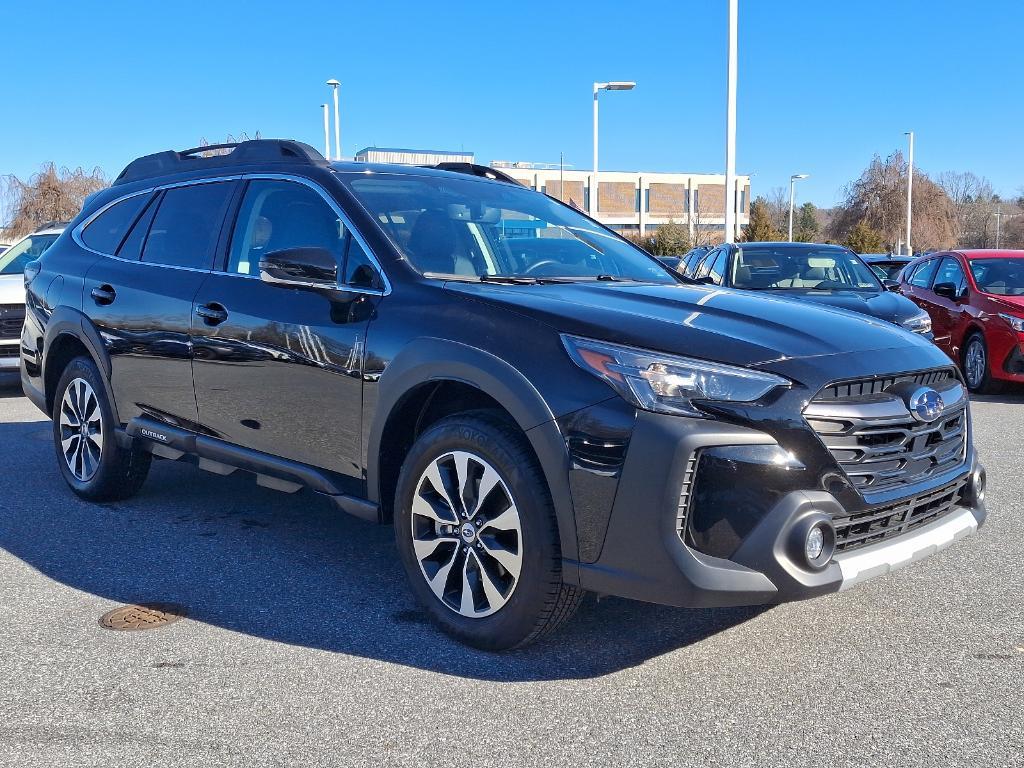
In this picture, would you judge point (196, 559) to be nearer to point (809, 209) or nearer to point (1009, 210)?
point (1009, 210)

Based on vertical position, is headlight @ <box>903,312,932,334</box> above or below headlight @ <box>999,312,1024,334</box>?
above

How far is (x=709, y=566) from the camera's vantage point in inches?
116

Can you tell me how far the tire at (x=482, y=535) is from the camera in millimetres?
3213

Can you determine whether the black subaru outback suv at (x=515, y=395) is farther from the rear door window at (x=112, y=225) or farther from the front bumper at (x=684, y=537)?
the rear door window at (x=112, y=225)

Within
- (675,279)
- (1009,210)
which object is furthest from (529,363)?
(1009,210)

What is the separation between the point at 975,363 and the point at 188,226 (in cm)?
860

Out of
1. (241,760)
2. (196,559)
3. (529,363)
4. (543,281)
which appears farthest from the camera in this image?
→ (196,559)

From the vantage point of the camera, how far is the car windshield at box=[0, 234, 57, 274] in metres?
10.8

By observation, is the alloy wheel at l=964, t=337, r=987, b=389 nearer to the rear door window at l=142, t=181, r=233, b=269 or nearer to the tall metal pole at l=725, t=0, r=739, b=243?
the tall metal pole at l=725, t=0, r=739, b=243

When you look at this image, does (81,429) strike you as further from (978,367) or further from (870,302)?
(978,367)

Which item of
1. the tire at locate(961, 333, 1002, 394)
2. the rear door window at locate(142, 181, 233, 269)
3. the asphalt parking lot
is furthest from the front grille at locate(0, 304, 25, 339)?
the tire at locate(961, 333, 1002, 394)

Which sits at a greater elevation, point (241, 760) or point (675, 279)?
point (675, 279)

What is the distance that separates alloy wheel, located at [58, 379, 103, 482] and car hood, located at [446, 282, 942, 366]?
2.75 metres

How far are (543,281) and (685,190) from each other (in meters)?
94.9
